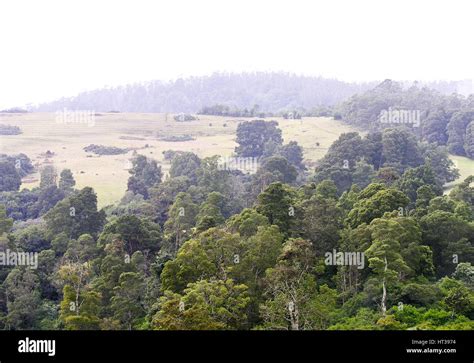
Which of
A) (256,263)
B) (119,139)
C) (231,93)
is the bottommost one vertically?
(256,263)

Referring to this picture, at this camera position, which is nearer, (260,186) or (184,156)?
(260,186)

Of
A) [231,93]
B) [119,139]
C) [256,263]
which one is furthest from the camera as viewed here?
[231,93]

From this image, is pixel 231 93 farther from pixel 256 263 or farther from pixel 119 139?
pixel 256 263

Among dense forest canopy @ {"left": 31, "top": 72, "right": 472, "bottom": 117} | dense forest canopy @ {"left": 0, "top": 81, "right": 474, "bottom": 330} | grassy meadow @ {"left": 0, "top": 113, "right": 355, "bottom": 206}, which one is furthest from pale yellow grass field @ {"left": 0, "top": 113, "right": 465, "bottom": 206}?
dense forest canopy @ {"left": 0, "top": 81, "right": 474, "bottom": 330}

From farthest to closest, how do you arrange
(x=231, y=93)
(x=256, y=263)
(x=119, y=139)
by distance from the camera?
1. (x=231, y=93)
2. (x=119, y=139)
3. (x=256, y=263)

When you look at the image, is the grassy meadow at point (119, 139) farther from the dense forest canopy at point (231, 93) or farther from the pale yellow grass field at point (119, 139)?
the dense forest canopy at point (231, 93)

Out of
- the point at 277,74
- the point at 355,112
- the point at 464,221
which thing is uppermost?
the point at 277,74

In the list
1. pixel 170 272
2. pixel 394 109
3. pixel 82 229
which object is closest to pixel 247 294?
pixel 170 272

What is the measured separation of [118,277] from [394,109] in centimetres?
2698

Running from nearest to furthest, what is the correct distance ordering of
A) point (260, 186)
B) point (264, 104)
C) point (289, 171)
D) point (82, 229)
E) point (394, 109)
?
point (82, 229)
point (260, 186)
point (289, 171)
point (394, 109)
point (264, 104)

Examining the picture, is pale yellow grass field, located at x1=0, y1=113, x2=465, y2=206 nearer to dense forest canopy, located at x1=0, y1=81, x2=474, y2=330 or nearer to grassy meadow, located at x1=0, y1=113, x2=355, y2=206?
grassy meadow, located at x1=0, y1=113, x2=355, y2=206

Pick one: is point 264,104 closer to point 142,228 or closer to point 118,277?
point 142,228

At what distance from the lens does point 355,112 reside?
37750mm

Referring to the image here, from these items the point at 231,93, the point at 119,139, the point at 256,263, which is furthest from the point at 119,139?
the point at 256,263
